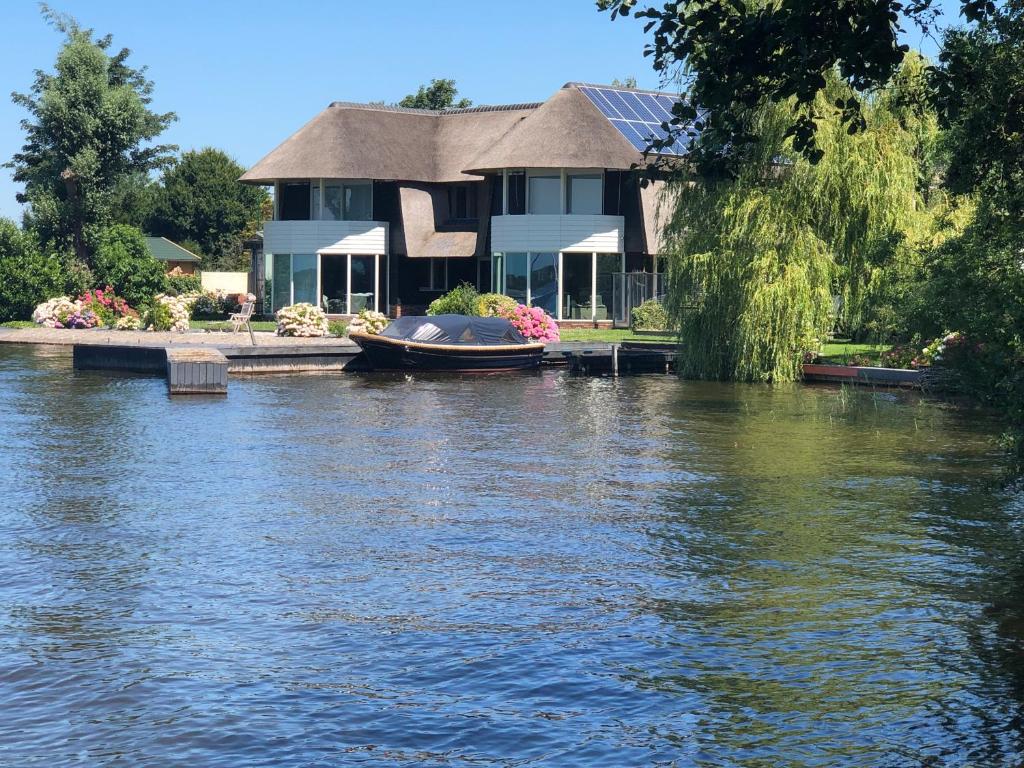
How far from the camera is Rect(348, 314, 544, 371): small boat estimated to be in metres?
38.5

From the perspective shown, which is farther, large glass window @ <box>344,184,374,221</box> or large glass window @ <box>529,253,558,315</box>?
large glass window @ <box>344,184,374,221</box>

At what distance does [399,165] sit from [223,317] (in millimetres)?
10575

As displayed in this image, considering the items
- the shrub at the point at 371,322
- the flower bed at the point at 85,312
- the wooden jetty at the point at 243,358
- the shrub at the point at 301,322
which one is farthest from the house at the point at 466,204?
the wooden jetty at the point at 243,358

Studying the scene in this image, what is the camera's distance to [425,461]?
21.3m

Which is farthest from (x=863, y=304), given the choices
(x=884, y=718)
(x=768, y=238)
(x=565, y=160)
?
(x=884, y=718)

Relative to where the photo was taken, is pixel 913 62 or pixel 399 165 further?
pixel 399 165

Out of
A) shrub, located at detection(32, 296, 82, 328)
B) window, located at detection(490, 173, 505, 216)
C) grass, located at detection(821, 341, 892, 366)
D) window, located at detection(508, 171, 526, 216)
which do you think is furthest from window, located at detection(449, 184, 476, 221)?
grass, located at detection(821, 341, 892, 366)

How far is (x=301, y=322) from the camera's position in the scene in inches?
1788

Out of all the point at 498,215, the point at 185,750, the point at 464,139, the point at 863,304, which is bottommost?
the point at 185,750

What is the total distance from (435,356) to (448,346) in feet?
1.52

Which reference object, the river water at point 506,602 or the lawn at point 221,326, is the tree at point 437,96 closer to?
the lawn at point 221,326

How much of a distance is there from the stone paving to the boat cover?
2.98 meters

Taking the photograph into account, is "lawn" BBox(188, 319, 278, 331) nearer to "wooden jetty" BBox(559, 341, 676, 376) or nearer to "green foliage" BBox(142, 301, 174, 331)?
"green foliage" BBox(142, 301, 174, 331)

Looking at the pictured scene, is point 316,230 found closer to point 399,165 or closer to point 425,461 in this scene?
point 399,165
